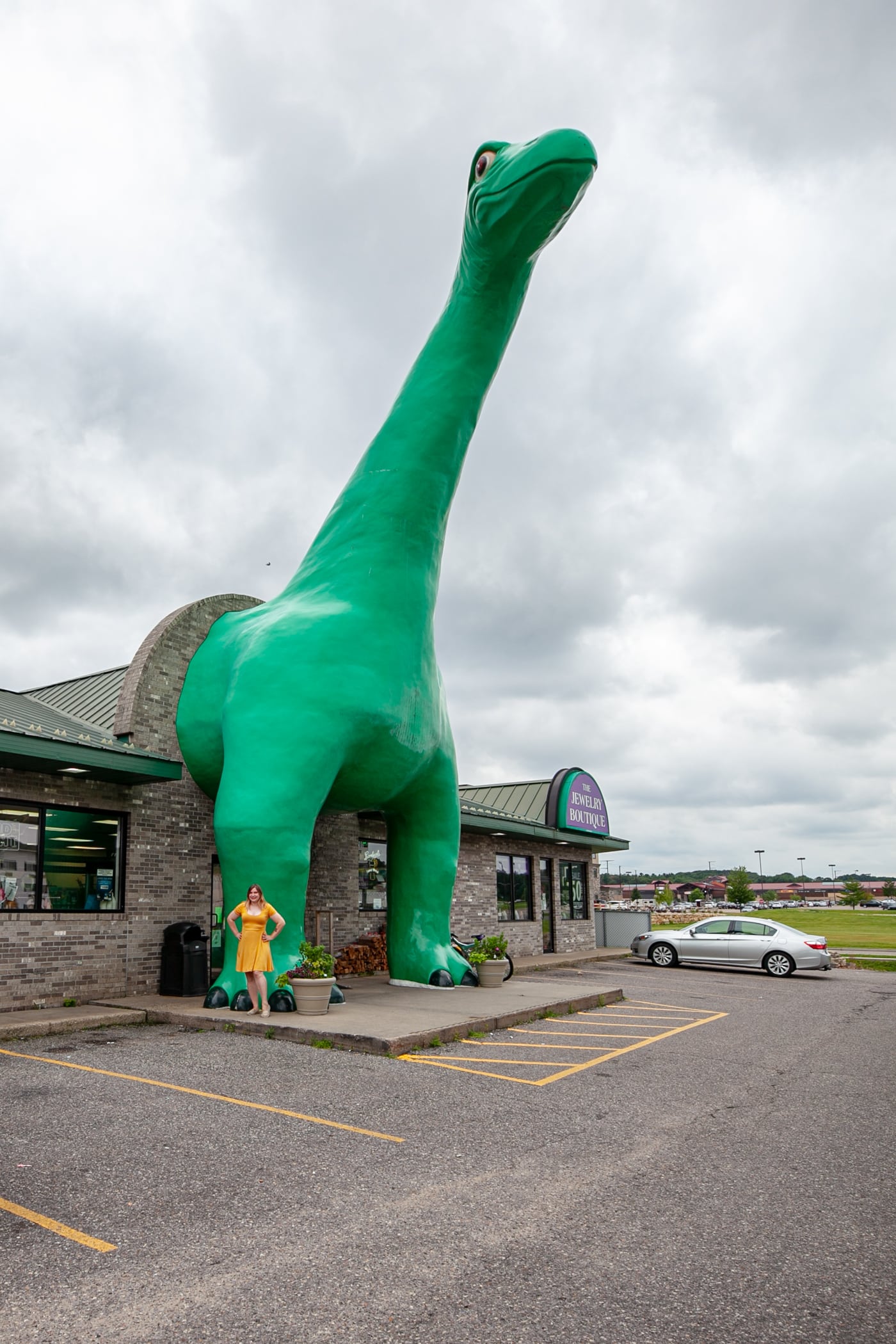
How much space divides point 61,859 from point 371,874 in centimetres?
616

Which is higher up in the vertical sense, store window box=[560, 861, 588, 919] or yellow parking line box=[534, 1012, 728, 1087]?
store window box=[560, 861, 588, 919]

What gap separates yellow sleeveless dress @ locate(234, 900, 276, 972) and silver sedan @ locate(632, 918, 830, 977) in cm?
1261

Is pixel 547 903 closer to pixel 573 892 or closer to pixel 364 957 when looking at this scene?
pixel 573 892

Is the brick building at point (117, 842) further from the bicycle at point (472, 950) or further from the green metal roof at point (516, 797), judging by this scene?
the green metal roof at point (516, 797)

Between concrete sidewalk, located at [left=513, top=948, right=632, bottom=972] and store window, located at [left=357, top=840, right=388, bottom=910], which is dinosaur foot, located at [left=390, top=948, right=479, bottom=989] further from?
concrete sidewalk, located at [left=513, top=948, right=632, bottom=972]

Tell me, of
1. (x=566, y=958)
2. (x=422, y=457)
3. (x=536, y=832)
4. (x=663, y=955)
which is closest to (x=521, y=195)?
(x=422, y=457)

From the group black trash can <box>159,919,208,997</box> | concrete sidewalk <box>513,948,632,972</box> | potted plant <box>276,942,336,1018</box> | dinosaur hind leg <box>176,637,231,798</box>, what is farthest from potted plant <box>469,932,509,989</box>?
concrete sidewalk <box>513,948,632,972</box>

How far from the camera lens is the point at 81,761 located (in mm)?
10391

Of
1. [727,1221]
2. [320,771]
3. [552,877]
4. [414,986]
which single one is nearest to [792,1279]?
[727,1221]

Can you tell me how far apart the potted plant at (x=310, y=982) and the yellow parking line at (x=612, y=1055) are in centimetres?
290

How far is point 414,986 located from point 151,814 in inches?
163

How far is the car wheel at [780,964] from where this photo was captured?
18.4 metres

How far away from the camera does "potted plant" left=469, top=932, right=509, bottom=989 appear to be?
40.5 feet

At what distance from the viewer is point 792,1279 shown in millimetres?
3477
